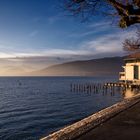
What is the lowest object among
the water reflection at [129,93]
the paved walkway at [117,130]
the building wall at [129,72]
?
the water reflection at [129,93]

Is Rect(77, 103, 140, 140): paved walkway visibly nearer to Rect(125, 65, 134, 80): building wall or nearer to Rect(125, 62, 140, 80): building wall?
Rect(125, 62, 140, 80): building wall

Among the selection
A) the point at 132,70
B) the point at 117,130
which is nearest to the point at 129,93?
the point at 132,70

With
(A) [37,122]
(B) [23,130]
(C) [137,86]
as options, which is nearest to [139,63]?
(C) [137,86]

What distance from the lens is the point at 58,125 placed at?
28.5 metres

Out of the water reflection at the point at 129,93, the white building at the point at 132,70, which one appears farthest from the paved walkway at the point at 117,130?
the white building at the point at 132,70

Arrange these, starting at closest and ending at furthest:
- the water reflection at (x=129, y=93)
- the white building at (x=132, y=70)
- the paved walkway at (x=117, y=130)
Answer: the paved walkway at (x=117, y=130) < the water reflection at (x=129, y=93) < the white building at (x=132, y=70)

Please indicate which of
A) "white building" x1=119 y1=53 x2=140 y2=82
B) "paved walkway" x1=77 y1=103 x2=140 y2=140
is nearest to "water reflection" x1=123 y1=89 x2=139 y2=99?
"white building" x1=119 y1=53 x2=140 y2=82

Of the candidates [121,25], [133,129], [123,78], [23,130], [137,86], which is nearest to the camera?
[133,129]

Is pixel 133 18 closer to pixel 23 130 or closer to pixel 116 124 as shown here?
pixel 116 124

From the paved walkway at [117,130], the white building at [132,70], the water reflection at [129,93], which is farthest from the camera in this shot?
the white building at [132,70]

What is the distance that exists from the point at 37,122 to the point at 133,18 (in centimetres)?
2175

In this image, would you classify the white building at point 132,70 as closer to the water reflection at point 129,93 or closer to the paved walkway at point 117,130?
the water reflection at point 129,93

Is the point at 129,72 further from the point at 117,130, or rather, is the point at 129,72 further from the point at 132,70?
the point at 117,130

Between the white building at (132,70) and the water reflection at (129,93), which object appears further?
the white building at (132,70)
